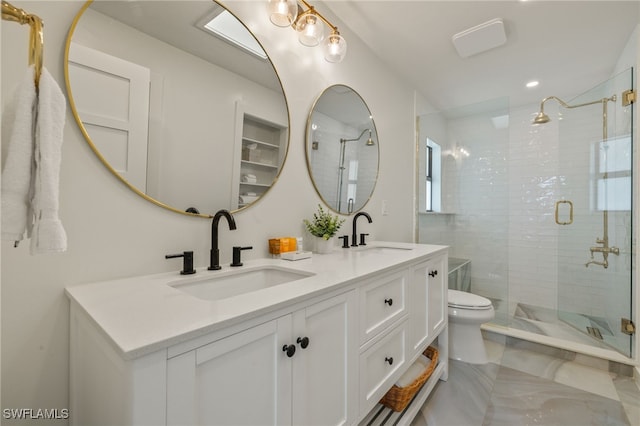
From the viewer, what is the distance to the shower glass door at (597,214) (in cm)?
218

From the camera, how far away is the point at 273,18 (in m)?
1.32

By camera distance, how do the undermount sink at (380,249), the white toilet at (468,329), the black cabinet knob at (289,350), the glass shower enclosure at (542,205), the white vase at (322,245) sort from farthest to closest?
1. the glass shower enclosure at (542,205)
2. the white toilet at (468,329)
3. the undermount sink at (380,249)
4. the white vase at (322,245)
5. the black cabinet knob at (289,350)

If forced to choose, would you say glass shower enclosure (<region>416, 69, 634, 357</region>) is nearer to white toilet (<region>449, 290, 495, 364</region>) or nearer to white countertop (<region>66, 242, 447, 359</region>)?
white toilet (<region>449, 290, 495, 364</region>)

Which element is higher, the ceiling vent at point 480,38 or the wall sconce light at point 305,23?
the ceiling vent at point 480,38

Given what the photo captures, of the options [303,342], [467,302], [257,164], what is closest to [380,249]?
[467,302]

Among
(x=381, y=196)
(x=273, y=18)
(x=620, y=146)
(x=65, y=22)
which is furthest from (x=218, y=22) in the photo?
(x=620, y=146)

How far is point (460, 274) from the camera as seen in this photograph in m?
2.90

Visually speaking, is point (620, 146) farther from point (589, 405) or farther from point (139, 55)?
point (139, 55)

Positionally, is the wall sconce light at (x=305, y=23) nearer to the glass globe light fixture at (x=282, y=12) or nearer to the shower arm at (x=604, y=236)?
the glass globe light fixture at (x=282, y=12)

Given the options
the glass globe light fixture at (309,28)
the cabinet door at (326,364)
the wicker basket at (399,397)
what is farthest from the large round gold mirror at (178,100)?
the wicker basket at (399,397)

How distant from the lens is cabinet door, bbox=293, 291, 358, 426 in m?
0.79

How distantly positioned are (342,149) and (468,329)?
69.0 inches

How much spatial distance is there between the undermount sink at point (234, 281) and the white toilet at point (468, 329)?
1675 millimetres

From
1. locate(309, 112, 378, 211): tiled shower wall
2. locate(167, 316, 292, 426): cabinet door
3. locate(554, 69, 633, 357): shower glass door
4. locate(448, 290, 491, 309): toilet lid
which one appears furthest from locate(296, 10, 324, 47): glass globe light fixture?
locate(554, 69, 633, 357): shower glass door
